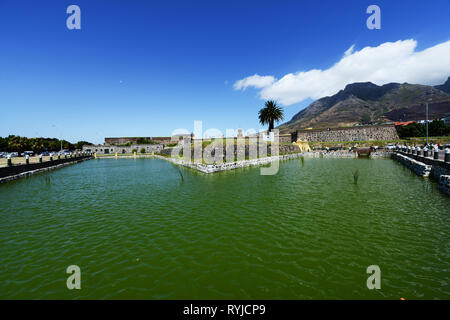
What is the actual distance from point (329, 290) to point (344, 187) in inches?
516

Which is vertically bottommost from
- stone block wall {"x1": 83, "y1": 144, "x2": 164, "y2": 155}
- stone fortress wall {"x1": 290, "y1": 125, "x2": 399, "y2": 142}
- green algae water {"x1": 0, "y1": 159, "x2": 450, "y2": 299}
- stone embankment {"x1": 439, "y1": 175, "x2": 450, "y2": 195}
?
green algae water {"x1": 0, "y1": 159, "x2": 450, "y2": 299}

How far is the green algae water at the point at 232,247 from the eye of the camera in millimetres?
5090

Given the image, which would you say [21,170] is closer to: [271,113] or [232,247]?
[232,247]

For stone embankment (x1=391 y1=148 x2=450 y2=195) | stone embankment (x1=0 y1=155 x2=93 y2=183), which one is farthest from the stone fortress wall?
stone embankment (x1=0 y1=155 x2=93 y2=183)

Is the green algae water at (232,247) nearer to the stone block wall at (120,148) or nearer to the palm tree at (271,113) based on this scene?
the palm tree at (271,113)

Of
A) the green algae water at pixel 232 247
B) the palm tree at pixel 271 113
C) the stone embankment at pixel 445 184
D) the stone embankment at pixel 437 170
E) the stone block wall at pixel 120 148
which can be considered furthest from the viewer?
the stone block wall at pixel 120 148

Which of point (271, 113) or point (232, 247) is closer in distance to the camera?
point (232, 247)

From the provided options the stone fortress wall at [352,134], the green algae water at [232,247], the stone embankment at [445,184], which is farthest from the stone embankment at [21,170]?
the stone fortress wall at [352,134]

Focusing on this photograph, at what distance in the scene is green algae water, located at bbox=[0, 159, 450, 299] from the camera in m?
5.09

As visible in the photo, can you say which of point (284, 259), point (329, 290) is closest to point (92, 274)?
point (284, 259)

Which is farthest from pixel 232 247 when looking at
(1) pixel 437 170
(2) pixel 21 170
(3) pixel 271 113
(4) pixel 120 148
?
(4) pixel 120 148

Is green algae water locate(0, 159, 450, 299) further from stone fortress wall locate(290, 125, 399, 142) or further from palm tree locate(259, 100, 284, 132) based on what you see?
stone fortress wall locate(290, 125, 399, 142)

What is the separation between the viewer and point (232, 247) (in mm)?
7133
